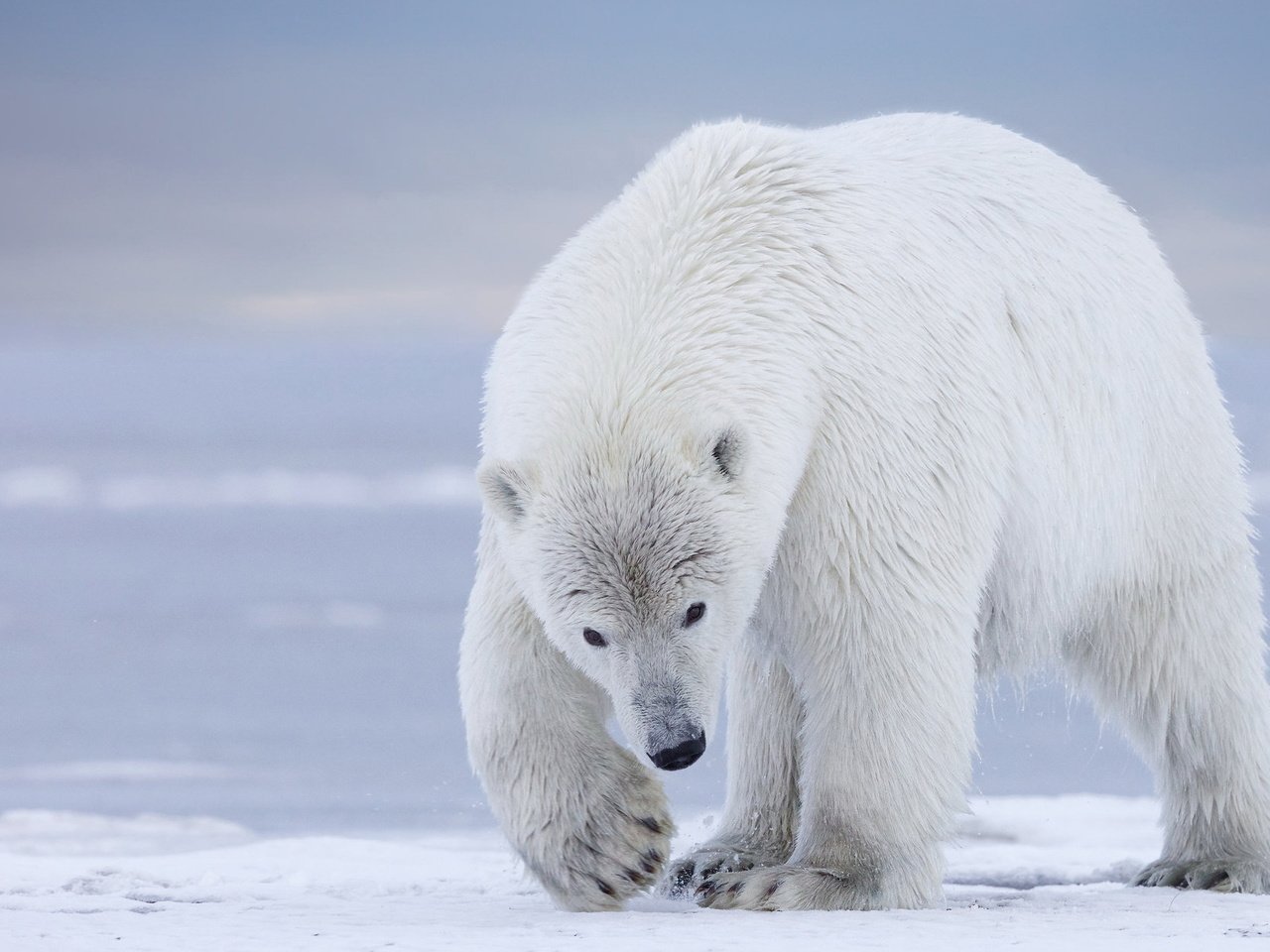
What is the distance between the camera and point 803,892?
16.1ft

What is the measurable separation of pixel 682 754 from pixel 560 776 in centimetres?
65

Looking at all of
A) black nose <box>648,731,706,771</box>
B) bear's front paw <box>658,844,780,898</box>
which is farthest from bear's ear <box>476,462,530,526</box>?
bear's front paw <box>658,844,780,898</box>

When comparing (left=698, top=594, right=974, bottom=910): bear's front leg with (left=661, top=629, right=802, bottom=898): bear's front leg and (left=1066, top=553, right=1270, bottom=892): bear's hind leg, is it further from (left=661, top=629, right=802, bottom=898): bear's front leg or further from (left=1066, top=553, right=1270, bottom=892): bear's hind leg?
(left=1066, top=553, right=1270, bottom=892): bear's hind leg

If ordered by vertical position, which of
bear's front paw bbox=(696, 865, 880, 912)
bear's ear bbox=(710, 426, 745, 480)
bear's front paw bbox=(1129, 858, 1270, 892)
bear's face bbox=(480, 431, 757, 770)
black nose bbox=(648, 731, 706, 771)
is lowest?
bear's front paw bbox=(1129, 858, 1270, 892)

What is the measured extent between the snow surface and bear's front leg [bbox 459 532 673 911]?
0.13m

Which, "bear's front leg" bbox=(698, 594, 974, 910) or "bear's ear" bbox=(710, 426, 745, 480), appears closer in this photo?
"bear's ear" bbox=(710, 426, 745, 480)

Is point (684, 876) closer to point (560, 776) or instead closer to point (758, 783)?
point (758, 783)

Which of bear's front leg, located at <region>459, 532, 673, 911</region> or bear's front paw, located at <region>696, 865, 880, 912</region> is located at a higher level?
bear's front leg, located at <region>459, 532, 673, 911</region>

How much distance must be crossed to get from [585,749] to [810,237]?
1.61 meters

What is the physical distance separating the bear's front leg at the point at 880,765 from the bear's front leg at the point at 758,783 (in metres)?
1.06

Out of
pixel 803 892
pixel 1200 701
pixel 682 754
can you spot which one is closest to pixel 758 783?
pixel 803 892

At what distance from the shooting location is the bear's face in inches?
175

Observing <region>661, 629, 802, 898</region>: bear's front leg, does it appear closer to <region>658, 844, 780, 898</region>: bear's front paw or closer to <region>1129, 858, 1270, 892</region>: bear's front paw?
<region>658, 844, 780, 898</region>: bear's front paw

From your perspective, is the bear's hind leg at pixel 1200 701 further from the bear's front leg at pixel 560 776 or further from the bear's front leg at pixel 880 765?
the bear's front leg at pixel 560 776
